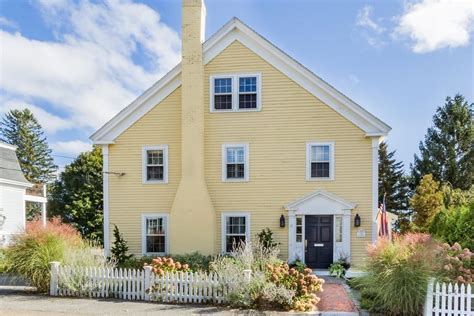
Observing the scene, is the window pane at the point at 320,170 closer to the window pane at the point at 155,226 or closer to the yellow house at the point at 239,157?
the yellow house at the point at 239,157

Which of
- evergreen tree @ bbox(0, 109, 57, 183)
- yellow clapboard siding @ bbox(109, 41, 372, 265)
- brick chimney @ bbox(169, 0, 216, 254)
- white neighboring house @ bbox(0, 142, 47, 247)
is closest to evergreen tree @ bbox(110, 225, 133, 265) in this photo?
yellow clapboard siding @ bbox(109, 41, 372, 265)

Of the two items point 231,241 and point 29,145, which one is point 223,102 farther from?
point 29,145

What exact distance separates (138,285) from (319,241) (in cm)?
694

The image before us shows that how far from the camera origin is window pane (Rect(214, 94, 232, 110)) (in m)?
13.6

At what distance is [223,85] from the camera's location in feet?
44.8

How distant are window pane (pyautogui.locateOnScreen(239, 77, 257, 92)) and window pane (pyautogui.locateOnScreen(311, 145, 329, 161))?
335 centimetres

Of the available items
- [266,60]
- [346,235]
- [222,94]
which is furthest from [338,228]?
[266,60]

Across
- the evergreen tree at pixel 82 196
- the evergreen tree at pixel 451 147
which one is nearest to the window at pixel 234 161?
the evergreen tree at pixel 82 196

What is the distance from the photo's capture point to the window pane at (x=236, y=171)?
13492 mm

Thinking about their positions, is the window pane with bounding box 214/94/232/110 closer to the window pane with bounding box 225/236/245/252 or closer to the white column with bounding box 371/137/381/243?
the window pane with bounding box 225/236/245/252

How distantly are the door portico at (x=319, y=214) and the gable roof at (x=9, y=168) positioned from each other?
16.4m

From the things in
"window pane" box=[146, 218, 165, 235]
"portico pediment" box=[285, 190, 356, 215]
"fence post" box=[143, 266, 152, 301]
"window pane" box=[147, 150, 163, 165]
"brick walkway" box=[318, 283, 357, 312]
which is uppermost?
"window pane" box=[147, 150, 163, 165]

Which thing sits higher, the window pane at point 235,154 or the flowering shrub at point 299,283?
the window pane at point 235,154

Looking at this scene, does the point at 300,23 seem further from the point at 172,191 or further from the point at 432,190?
the point at 432,190
